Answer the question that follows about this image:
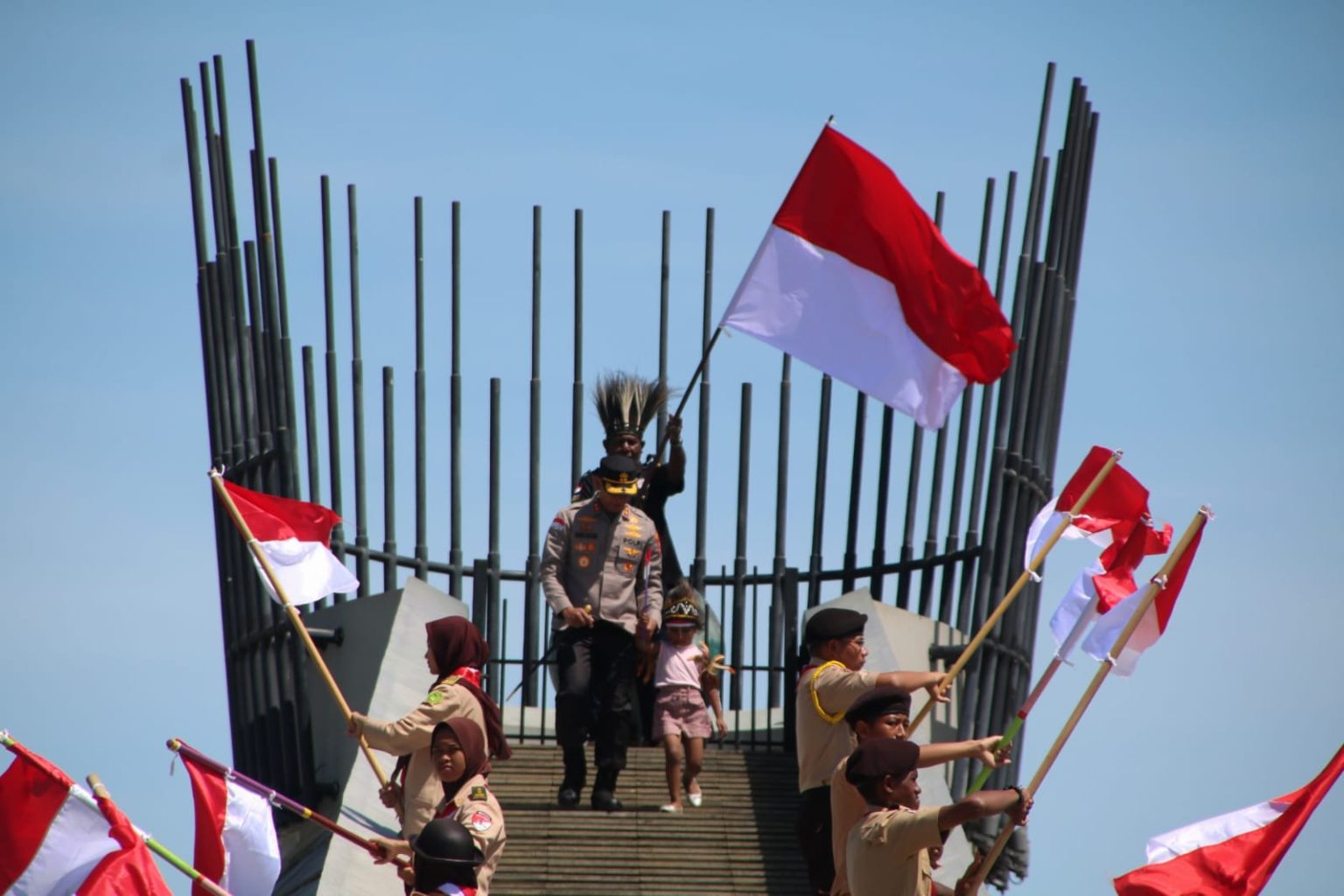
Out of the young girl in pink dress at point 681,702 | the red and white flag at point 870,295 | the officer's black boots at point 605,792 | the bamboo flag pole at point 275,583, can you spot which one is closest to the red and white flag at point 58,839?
the bamboo flag pole at point 275,583

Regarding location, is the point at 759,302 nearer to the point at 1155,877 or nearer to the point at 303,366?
the point at 303,366

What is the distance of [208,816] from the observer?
8961mm

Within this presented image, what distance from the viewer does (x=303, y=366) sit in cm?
1423

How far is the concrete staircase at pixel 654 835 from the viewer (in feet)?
36.1

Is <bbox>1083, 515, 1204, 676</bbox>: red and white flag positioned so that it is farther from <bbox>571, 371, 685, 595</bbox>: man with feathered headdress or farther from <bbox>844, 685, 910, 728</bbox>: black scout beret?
<bbox>571, 371, 685, 595</bbox>: man with feathered headdress

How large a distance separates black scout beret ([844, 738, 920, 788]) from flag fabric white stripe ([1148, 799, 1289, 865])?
5.01 feet

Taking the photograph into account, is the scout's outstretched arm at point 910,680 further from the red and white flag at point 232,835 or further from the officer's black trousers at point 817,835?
the red and white flag at point 232,835

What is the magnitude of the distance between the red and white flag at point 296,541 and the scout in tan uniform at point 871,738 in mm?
3402

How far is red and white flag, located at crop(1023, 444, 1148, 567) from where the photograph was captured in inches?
388

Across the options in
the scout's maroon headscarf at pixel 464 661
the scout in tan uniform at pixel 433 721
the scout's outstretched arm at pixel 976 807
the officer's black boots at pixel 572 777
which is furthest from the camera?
the officer's black boots at pixel 572 777

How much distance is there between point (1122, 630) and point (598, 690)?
349 cm

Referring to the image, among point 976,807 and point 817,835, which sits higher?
point 976,807

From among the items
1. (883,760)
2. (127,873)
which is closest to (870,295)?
(883,760)

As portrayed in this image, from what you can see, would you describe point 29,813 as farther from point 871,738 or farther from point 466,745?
point 871,738
